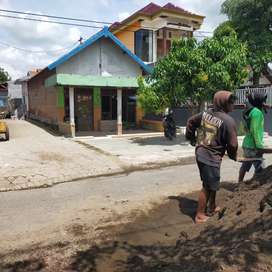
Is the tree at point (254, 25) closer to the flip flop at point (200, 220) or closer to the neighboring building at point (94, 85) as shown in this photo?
the neighboring building at point (94, 85)

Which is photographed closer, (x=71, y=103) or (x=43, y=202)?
(x=43, y=202)

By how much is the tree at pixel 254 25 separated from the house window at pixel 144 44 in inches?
209

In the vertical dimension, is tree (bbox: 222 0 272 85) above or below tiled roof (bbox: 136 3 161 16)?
below

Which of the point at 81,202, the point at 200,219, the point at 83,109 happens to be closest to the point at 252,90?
the point at 83,109

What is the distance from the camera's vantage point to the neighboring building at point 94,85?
15.1 metres

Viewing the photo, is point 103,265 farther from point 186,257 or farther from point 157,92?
point 157,92

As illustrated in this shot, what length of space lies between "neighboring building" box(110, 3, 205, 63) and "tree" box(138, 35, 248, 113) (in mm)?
9951

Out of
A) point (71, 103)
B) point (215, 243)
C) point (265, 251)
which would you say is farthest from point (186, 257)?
point (71, 103)

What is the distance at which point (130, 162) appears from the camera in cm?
909

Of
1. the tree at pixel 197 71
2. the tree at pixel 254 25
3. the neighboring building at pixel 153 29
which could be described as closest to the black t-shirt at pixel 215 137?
the tree at pixel 197 71

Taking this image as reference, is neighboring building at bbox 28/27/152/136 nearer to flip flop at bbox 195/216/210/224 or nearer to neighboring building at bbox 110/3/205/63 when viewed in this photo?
neighboring building at bbox 110/3/205/63

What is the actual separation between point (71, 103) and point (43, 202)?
377 inches

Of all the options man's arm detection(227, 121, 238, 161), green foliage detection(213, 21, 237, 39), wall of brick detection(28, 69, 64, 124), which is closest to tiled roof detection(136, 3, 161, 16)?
green foliage detection(213, 21, 237, 39)

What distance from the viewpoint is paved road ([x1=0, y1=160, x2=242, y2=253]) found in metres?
4.28
